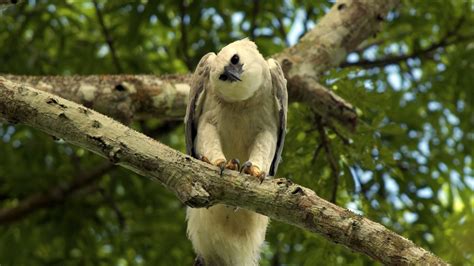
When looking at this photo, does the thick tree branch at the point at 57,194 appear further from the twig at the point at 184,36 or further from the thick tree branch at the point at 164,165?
the thick tree branch at the point at 164,165

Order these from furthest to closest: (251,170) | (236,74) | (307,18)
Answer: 1. (307,18)
2. (236,74)
3. (251,170)

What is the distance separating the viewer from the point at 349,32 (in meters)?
7.90

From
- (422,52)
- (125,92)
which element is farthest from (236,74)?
(422,52)

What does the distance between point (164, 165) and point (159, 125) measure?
5.08 m

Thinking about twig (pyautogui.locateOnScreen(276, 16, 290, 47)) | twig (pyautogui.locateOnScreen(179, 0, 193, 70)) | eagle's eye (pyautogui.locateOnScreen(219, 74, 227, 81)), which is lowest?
eagle's eye (pyautogui.locateOnScreen(219, 74, 227, 81))

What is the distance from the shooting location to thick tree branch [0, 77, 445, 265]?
459cm

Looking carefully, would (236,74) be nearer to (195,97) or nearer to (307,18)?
(195,97)

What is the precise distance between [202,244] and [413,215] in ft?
11.1

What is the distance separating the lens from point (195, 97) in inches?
244

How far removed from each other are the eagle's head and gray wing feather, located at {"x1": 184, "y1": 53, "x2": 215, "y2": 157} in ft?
0.94

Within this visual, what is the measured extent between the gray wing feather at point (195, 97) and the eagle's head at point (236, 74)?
288 millimetres

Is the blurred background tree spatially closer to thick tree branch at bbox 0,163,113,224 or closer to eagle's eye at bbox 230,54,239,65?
thick tree branch at bbox 0,163,113,224

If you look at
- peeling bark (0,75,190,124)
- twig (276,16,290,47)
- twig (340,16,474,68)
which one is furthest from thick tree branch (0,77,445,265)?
twig (276,16,290,47)

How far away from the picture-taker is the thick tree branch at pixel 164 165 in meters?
4.59
